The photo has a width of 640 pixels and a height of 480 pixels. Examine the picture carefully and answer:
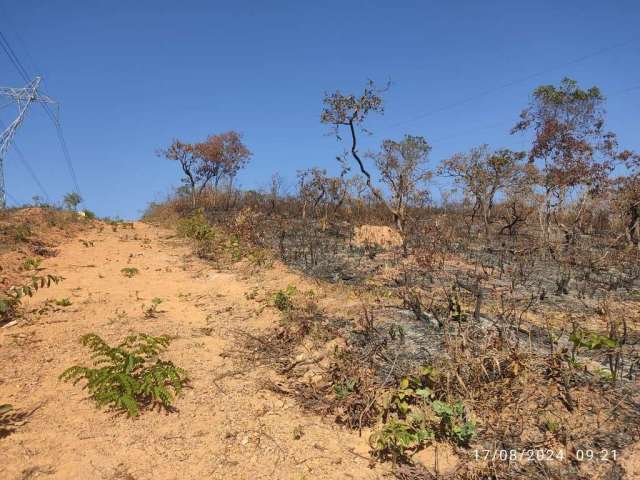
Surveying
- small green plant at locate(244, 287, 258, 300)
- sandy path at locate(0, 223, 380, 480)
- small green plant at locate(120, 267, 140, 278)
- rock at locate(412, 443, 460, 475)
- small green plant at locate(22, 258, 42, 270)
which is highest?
→ small green plant at locate(22, 258, 42, 270)

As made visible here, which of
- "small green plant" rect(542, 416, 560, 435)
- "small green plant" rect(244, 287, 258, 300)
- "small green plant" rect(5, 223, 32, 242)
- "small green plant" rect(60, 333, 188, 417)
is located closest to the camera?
"small green plant" rect(542, 416, 560, 435)

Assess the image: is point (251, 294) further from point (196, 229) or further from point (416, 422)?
point (196, 229)

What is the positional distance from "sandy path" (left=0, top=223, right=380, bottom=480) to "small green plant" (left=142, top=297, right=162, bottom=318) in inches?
2.8

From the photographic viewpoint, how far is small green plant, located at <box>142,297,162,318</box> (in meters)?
5.42

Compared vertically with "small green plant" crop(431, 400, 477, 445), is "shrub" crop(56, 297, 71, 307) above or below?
above

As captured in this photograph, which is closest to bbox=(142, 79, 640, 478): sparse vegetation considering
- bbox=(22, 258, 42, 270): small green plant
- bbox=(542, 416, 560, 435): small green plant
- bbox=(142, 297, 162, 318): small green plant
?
bbox=(542, 416, 560, 435): small green plant

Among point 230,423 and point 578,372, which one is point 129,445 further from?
point 578,372

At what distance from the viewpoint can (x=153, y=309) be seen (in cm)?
555

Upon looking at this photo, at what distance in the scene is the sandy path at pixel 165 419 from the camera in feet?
9.46

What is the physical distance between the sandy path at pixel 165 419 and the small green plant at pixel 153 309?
0.07 metres

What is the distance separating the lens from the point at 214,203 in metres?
15.4

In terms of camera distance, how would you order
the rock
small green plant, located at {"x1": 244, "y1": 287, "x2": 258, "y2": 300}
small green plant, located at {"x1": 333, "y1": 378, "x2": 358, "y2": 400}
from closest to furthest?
the rock
small green plant, located at {"x1": 333, "y1": 378, "x2": 358, "y2": 400}
small green plant, located at {"x1": 244, "y1": 287, "x2": 258, "y2": 300}

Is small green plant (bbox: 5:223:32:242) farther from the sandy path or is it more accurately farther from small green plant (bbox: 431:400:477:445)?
small green plant (bbox: 431:400:477:445)

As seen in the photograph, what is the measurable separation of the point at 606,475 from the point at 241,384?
2751mm
